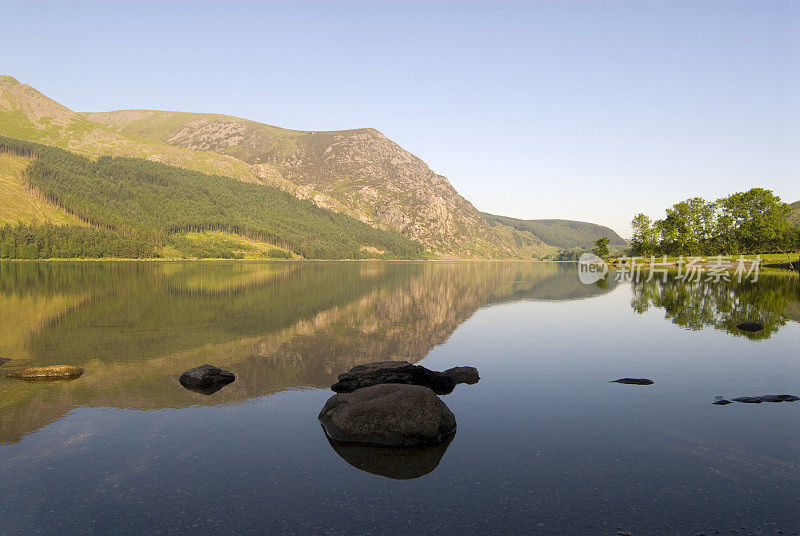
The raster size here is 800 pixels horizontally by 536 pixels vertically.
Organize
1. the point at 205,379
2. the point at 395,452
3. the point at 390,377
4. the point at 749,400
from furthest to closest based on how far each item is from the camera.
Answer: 1. the point at 205,379
2. the point at 390,377
3. the point at 749,400
4. the point at 395,452

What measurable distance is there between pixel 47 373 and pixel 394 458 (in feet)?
75.2

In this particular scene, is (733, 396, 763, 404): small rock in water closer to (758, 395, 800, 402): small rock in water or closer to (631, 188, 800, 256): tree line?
(758, 395, 800, 402): small rock in water

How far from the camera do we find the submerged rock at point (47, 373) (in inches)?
1079

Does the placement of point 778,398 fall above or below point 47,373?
above

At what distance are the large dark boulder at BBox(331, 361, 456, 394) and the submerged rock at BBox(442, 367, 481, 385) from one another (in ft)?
3.76

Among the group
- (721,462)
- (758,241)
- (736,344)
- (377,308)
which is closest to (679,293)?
(736,344)

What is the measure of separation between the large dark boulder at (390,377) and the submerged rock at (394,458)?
22.8ft

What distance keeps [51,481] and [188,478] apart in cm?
432

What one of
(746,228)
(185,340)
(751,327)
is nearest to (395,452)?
(185,340)

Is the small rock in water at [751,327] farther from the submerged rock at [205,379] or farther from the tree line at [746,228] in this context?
the tree line at [746,228]

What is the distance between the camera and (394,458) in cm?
1758

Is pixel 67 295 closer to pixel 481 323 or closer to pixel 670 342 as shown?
pixel 481 323

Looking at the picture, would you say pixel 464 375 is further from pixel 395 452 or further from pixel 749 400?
pixel 749 400

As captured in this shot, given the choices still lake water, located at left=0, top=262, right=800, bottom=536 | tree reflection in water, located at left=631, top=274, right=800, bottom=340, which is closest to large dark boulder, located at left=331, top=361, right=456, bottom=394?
still lake water, located at left=0, top=262, right=800, bottom=536
